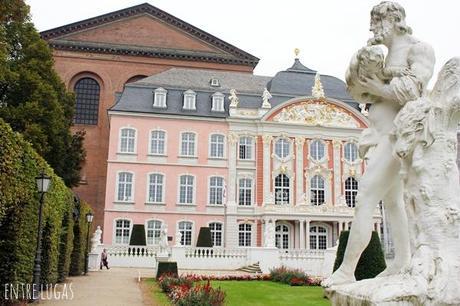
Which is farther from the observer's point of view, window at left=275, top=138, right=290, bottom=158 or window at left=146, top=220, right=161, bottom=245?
window at left=275, top=138, right=290, bottom=158

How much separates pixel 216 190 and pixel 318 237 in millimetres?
7577

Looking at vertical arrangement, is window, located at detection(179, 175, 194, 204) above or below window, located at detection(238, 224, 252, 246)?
above

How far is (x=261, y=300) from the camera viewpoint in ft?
40.9

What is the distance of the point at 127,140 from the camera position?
33.5 m

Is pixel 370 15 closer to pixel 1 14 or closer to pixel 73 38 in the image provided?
pixel 1 14

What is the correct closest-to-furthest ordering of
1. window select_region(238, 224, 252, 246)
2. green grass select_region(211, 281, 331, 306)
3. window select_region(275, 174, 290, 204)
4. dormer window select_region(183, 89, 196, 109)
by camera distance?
green grass select_region(211, 281, 331, 306) → window select_region(238, 224, 252, 246) → window select_region(275, 174, 290, 204) → dormer window select_region(183, 89, 196, 109)

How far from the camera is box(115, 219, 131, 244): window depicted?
1268 inches

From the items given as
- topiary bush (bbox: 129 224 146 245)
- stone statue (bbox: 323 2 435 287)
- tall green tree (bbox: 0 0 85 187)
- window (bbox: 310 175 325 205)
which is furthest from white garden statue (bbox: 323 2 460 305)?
window (bbox: 310 175 325 205)

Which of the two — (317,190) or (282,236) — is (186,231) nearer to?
(282,236)

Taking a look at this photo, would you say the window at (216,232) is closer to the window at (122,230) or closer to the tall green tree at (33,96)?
the window at (122,230)

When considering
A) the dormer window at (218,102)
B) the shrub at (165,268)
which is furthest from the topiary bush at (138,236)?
the shrub at (165,268)

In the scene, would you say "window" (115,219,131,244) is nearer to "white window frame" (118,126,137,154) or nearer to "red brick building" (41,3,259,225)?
"white window frame" (118,126,137,154)

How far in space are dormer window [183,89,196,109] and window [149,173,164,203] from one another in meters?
5.30

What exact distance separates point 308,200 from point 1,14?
2190cm
